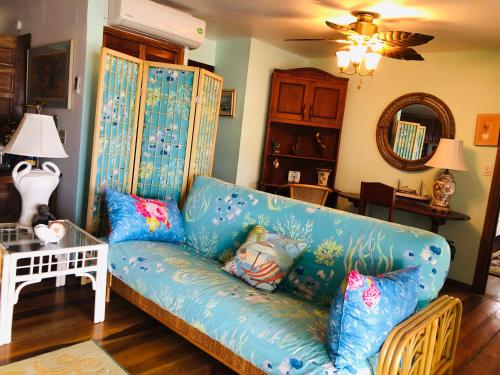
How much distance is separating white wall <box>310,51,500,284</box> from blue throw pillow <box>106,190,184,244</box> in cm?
256

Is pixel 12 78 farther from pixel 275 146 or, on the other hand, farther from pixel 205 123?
pixel 275 146

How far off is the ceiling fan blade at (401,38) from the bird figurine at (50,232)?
2.41m

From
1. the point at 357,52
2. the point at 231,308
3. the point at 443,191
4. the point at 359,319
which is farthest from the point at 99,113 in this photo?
the point at 443,191

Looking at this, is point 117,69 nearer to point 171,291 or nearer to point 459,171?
point 171,291

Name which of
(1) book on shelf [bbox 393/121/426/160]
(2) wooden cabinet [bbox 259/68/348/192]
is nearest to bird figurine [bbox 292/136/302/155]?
(2) wooden cabinet [bbox 259/68/348/192]

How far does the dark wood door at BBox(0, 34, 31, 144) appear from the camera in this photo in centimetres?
380

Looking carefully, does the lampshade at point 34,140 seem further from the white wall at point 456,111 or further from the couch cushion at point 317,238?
the white wall at point 456,111

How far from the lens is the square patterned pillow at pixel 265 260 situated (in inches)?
83.6

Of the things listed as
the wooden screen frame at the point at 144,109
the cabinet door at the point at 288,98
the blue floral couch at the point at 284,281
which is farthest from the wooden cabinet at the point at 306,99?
the blue floral couch at the point at 284,281

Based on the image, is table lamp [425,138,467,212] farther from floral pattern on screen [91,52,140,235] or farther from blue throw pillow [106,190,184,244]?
floral pattern on screen [91,52,140,235]

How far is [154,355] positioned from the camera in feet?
6.88

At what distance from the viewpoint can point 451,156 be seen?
141 inches

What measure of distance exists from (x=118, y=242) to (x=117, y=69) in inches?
49.6

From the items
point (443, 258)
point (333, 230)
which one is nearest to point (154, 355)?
point (333, 230)
